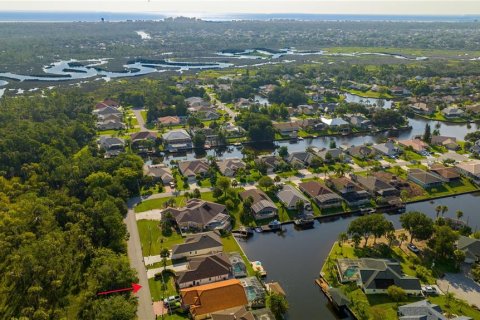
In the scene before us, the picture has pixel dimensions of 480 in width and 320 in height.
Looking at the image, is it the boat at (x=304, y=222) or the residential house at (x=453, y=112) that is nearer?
the boat at (x=304, y=222)

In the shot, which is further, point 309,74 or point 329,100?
point 309,74

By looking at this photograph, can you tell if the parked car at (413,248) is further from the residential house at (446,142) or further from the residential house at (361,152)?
the residential house at (446,142)

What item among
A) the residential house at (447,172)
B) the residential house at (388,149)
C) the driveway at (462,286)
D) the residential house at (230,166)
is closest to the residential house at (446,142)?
the residential house at (388,149)

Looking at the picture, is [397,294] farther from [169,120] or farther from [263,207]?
[169,120]

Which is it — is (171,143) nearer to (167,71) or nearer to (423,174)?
(423,174)

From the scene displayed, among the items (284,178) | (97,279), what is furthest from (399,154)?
(97,279)

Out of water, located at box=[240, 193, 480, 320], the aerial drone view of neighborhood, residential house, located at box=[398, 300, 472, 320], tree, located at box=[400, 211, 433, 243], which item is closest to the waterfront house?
the aerial drone view of neighborhood

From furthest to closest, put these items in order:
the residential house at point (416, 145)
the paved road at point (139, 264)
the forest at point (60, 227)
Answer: the residential house at point (416, 145) → the paved road at point (139, 264) → the forest at point (60, 227)
